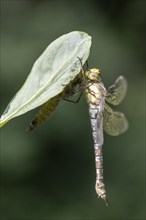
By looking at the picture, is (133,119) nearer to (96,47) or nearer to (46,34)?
(96,47)

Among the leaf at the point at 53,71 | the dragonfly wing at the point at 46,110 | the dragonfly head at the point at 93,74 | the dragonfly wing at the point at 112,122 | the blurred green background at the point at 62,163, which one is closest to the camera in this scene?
the leaf at the point at 53,71

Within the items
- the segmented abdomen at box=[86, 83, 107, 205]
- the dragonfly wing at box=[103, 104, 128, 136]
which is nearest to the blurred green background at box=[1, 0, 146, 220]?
the dragonfly wing at box=[103, 104, 128, 136]

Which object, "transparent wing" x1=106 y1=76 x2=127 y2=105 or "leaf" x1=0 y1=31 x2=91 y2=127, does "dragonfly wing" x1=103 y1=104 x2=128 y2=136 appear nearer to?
"transparent wing" x1=106 y1=76 x2=127 y2=105

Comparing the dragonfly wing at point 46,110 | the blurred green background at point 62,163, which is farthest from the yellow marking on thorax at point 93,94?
the blurred green background at point 62,163

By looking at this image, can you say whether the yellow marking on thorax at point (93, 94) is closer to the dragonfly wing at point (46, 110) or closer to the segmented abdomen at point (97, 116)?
the segmented abdomen at point (97, 116)

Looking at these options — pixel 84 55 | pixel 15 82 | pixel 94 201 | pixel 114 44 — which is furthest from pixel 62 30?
pixel 84 55

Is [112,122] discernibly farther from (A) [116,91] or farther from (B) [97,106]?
(B) [97,106]
